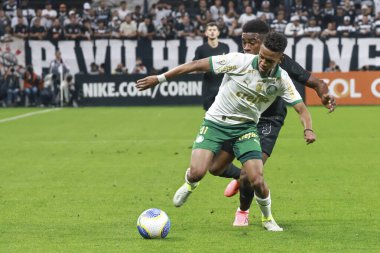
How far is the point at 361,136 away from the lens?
2117 cm

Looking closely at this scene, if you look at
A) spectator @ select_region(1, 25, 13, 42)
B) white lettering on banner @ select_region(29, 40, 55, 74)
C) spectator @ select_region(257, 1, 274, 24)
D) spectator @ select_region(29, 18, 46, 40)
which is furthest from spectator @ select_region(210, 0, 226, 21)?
spectator @ select_region(1, 25, 13, 42)

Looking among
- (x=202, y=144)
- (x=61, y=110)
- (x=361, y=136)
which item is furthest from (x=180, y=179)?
(x=61, y=110)

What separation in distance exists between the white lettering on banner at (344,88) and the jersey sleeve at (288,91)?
24.5 meters

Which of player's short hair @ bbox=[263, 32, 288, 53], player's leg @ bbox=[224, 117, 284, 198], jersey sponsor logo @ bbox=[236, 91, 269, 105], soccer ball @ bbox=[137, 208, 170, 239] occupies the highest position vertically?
player's short hair @ bbox=[263, 32, 288, 53]

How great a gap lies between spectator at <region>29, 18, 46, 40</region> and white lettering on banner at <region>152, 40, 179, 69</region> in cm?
452

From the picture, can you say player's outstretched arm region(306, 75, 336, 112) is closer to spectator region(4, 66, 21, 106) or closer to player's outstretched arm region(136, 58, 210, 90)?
player's outstretched arm region(136, 58, 210, 90)

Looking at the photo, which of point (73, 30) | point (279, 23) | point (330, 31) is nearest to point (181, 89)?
point (279, 23)

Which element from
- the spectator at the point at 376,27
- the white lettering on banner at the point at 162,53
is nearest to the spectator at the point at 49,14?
the white lettering on banner at the point at 162,53

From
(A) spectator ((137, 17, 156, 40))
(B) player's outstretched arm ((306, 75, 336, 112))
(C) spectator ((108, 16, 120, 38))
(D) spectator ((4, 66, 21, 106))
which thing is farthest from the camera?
(C) spectator ((108, 16, 120, 38))

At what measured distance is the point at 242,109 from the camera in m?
9.09

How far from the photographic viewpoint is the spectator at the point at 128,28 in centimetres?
3659

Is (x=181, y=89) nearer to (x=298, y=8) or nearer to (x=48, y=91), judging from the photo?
(x=48, y=91)

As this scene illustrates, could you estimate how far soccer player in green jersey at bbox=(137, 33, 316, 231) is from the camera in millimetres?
8797

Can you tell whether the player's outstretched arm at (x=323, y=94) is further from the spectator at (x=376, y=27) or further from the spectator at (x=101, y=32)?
the spectator at (x=101, y=32)
